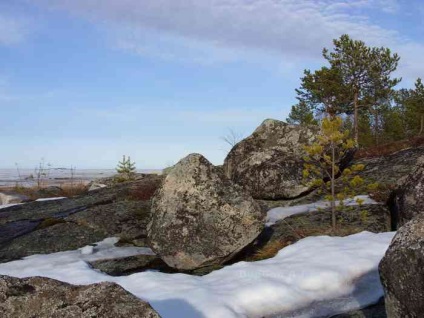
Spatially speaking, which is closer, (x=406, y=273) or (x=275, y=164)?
(x=406, y=273)

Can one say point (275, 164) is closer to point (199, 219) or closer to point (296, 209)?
point (296, 209)

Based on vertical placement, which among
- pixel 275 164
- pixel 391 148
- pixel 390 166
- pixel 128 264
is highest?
pixel 391 148

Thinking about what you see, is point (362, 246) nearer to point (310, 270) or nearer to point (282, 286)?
point (310, 270)

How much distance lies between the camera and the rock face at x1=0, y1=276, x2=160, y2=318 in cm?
304

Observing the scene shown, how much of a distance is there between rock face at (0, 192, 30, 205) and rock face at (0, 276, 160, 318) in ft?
53.7

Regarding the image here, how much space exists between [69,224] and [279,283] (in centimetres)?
635

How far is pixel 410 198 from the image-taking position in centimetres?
809

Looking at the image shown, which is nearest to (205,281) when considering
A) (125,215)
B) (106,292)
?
(106,292)

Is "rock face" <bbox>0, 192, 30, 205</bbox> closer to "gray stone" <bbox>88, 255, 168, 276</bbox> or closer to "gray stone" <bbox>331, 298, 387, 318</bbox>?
"gray stone" <bbox>88, 255, 168, 276</bbox>

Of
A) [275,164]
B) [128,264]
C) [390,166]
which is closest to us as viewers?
[128,264]

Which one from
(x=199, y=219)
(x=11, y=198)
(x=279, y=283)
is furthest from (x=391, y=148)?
(x=11, y=198)

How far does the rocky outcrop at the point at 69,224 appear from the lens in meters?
9.42

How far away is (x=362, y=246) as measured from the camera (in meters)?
7.11

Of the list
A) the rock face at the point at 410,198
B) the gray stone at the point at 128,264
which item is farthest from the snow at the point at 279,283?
the rock face at the point at 410,198
